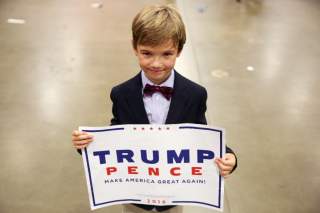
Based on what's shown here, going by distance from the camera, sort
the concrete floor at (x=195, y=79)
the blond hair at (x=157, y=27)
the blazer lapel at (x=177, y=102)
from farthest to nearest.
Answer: the concrete floor at (x=195, y=79) → the blazer lapel at (x=177, y=102) → the blond hair at (x=157, y=27)

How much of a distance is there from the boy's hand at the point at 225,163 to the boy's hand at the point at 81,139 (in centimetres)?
38

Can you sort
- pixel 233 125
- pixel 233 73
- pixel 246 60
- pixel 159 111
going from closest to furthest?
pixel 159 111 < pixel 233 125 < pixel 233 73 < pixel 246 60

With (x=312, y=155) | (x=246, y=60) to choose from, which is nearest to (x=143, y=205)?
(x=312, y=155)

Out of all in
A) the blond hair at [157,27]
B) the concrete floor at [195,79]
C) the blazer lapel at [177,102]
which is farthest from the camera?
the concrete floor at [195,79]

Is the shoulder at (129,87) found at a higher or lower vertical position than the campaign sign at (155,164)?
higher

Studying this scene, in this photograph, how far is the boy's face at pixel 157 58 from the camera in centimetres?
105

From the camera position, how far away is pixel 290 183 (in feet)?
7.32

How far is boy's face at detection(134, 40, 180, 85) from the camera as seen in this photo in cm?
105

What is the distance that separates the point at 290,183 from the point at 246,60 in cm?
158

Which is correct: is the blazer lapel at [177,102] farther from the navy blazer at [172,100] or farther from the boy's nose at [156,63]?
the boy's nose at [156,63]

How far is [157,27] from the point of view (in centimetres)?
102

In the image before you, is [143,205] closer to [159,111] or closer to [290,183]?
[159,111]

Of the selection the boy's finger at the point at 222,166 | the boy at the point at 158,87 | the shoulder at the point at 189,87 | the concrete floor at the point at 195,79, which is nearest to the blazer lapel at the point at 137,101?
the boy at the point at 158,87

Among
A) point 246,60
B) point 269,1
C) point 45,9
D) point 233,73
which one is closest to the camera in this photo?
point 233,73
